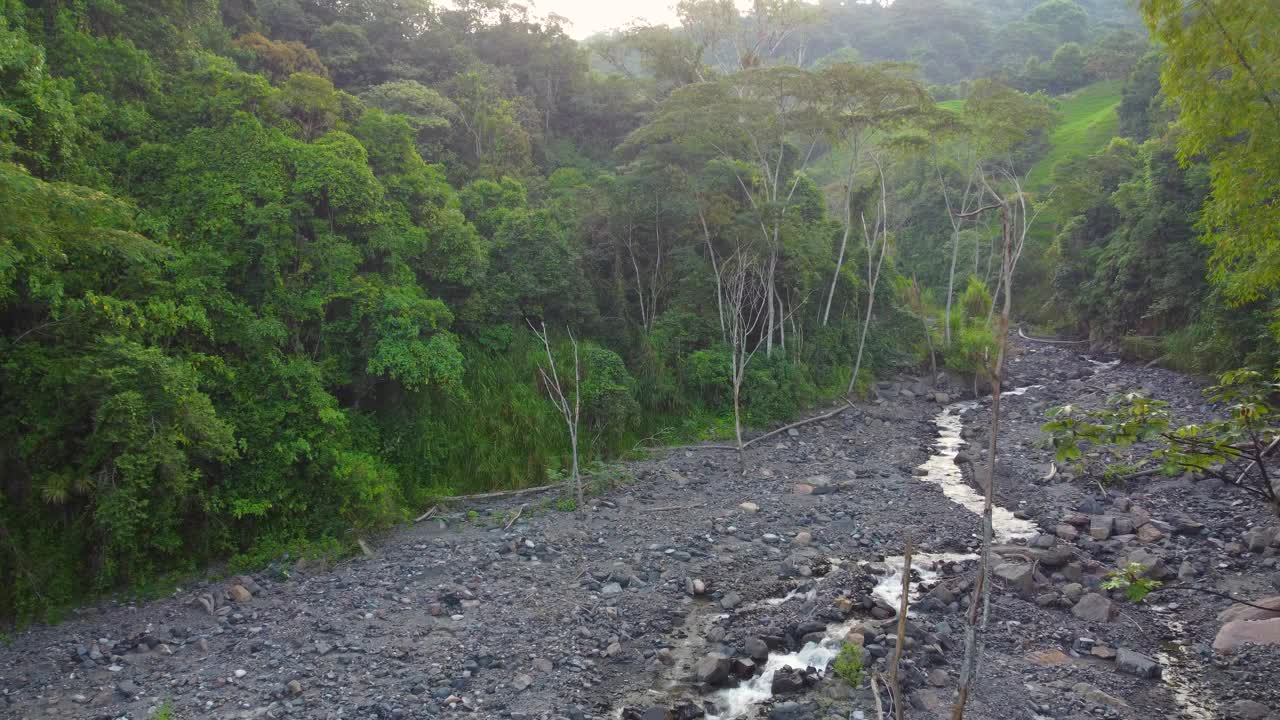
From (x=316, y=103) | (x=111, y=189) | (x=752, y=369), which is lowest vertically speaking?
(x=752, y=369)

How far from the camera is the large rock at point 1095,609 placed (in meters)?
9.44

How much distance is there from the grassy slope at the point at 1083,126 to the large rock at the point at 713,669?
40.2 meters

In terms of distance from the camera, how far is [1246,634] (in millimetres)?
8562

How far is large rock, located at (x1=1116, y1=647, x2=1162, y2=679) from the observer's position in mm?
8250

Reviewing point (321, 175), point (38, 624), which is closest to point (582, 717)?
point (38, 624)

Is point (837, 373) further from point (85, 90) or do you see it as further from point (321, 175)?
point (85, 90)

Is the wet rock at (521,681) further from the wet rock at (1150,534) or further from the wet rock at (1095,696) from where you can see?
the wet rock at (1150,534)

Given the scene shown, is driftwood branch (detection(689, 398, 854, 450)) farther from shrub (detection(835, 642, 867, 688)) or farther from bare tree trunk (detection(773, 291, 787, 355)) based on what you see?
shrub (detection(835, 642, 867, 688))

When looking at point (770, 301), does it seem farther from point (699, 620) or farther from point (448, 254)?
point (699, 620)

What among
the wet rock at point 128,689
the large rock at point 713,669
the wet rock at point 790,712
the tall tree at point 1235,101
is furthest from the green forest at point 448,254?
the large rock at point 713,669

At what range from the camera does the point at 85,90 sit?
40.9 ft

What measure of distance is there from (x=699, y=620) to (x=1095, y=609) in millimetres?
5315

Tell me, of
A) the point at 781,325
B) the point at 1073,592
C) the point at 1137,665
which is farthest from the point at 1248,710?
the point at 781,325

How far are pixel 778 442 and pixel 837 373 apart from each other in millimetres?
4990
